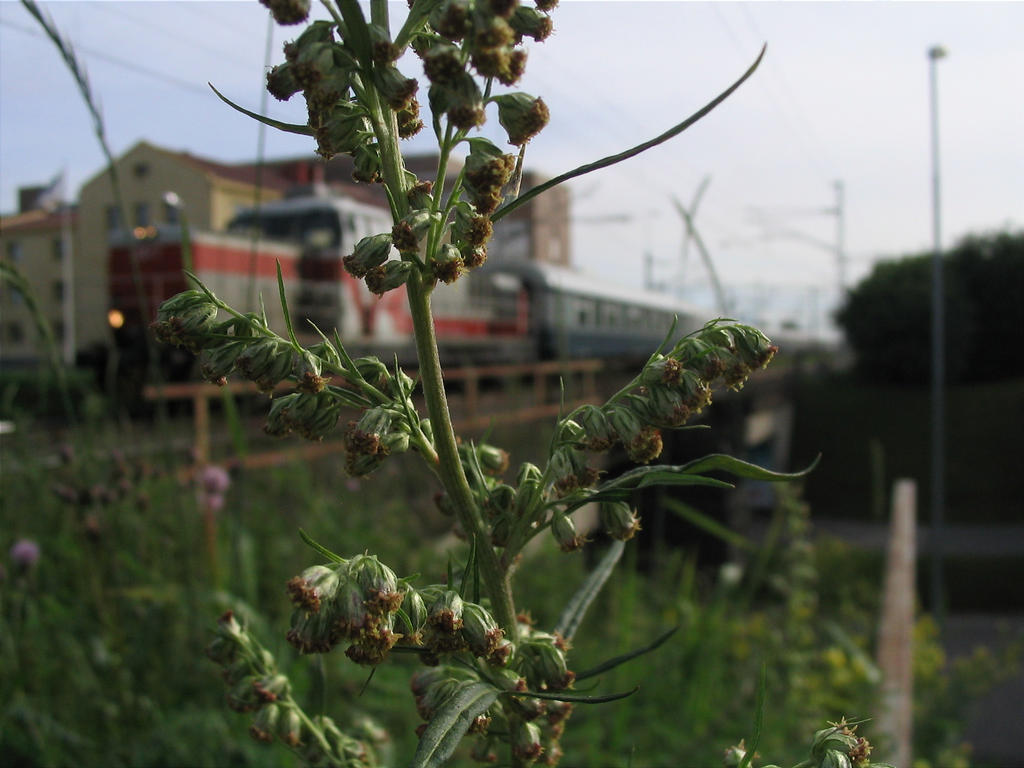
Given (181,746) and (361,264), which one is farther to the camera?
(181,746)

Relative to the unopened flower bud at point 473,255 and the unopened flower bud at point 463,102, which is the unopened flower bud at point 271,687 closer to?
the unopened flower bud at point 473,255

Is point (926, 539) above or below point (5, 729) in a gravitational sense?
below

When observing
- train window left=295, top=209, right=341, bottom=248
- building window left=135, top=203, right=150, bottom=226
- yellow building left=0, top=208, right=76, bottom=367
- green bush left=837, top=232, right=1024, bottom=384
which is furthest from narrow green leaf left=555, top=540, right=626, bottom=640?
green bush left=837, top=232, right=1024, bottom=384

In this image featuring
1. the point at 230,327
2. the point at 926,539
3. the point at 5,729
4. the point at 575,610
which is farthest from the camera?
the point at 926,539

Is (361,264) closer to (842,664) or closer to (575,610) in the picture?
(575,610)

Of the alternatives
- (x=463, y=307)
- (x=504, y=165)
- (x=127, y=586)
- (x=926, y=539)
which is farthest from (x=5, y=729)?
(x=926, y=539)

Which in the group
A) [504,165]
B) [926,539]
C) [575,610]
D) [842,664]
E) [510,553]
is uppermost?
[504,165]

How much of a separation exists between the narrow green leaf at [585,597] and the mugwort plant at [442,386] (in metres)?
0.04

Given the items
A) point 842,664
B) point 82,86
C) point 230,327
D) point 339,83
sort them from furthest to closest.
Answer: point 842,664 → point 82,86 → point 230,327 → point 339,83

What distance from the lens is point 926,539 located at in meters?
30.4

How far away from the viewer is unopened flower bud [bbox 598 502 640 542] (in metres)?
0.88

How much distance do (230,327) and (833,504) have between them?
38614mm

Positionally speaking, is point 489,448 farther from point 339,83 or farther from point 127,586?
point 127,586

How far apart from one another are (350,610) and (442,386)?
0.69 ft
